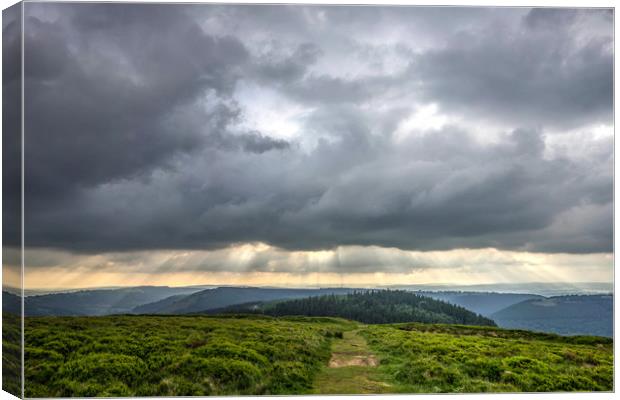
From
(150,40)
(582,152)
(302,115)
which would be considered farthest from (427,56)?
(150,40)

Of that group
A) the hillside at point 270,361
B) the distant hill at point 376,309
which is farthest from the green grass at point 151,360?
the distant hill at point 376,309

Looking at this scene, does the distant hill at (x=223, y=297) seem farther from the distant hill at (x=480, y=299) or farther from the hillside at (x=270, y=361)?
the distant hill at (x=480, y=299)

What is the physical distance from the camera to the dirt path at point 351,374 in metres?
15.7

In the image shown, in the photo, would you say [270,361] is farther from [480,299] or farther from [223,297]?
[480,299]

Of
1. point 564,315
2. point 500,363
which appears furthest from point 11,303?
point 564,315

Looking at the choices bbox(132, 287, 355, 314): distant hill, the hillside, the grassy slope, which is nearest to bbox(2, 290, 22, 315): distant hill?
the hillside

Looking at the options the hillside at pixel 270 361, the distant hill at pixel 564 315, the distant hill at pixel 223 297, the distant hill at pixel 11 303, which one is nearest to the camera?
the distant hill at pixel 11 303

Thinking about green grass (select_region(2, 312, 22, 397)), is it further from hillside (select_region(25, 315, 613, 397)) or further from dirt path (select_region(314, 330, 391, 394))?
dirt path (select_region(314, 330, 391, 394))

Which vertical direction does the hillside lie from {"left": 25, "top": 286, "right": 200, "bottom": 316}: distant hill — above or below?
below

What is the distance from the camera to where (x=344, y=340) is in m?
19.3

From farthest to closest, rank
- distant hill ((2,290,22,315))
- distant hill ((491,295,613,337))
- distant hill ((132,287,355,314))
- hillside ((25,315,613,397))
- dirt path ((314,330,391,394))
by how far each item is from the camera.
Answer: distant hill ((132,287,355,314)), distant hill ((491,295,613,337)), dirt path ((314,330,391,394)), hillside ((25,315,613,397)), distant hill ((2,290,22,315))

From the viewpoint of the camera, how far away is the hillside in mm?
14984

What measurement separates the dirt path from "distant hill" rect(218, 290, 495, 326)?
7.58 feet

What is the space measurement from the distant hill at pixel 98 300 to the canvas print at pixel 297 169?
54 mm
